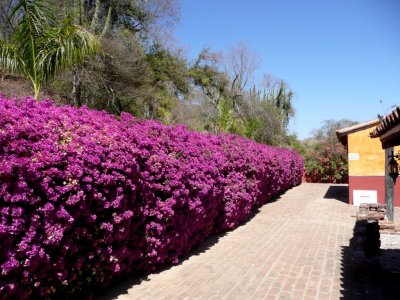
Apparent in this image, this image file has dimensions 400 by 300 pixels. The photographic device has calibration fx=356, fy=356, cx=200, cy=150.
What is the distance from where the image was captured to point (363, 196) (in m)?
14.1

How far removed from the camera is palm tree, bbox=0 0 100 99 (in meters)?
6.84

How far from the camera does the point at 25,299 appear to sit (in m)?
3.47

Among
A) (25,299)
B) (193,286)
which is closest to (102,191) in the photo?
(25,299)

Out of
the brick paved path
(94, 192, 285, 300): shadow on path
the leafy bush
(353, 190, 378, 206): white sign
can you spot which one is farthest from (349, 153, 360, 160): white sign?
(94, 192, 285, 300): shadow on path

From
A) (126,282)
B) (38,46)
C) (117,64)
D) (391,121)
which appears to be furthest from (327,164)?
(126,282)

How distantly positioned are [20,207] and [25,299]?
3.11 feet

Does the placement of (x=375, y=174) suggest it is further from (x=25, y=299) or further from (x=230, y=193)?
(x=25, y=299)

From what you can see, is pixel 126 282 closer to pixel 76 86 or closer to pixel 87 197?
pixel 87 197

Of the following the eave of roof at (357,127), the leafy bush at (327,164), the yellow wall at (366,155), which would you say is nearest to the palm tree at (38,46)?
the eave of roof at (357,127)

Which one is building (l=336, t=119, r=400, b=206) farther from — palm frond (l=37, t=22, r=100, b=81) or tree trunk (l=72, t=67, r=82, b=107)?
tree trunk (l=72, t=67, r=82, b=107)

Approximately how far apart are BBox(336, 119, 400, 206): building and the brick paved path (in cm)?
434

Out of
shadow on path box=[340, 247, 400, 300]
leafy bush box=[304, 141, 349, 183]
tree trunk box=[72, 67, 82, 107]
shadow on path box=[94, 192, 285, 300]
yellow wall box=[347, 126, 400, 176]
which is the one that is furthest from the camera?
leafy bush box=[304, 141, 349, 183]

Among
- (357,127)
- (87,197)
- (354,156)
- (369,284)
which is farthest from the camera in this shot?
(354,156)

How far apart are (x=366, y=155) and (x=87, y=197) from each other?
1270cm
